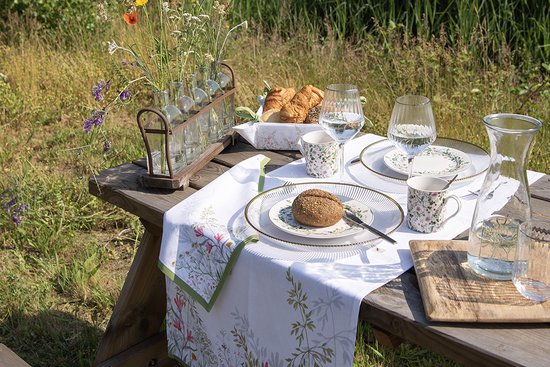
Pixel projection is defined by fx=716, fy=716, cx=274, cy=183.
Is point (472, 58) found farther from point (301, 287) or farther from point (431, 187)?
point (301, 287)

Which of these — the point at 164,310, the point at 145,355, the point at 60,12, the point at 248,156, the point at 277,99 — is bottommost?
the point at 145,355

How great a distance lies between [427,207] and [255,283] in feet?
1.32

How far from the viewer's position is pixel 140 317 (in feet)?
7.34

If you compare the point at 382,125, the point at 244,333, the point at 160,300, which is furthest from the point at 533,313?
the point at 382,125

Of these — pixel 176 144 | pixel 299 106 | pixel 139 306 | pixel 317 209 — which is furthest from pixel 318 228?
pixel 139 306

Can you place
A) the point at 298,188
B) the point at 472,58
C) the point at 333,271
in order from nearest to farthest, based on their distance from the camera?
the point at 333,271 → the point at 298,188 → the point at 472,58

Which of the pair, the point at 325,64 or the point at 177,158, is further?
the point at 325,64

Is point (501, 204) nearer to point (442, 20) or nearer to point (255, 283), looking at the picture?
point (255, 283)

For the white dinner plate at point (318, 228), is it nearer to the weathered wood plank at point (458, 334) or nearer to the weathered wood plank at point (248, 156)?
the weathered wood plank at point (458, 334)

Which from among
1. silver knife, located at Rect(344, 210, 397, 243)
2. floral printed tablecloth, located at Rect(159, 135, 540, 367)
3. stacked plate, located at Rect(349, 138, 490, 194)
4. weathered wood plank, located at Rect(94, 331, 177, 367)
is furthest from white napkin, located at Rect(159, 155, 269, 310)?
weathered wood plank, located at Rect(94, 331, 177, 367)

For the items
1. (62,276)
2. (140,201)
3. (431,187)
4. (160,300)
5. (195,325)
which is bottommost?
(62,276)

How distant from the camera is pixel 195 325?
5.86ft

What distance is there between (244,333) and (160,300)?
26.5 inches

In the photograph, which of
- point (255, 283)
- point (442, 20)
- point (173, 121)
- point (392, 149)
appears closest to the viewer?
point (255, 283)
